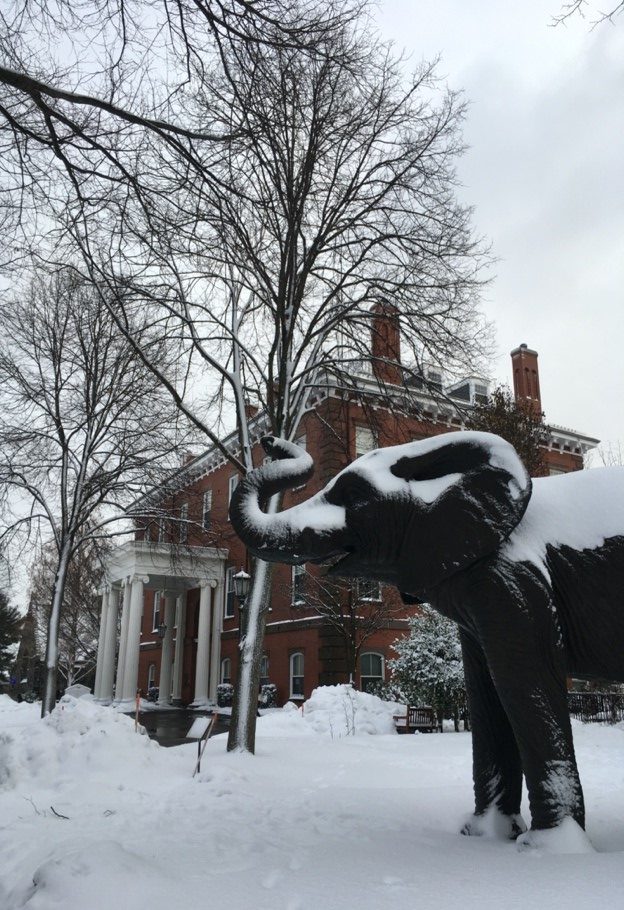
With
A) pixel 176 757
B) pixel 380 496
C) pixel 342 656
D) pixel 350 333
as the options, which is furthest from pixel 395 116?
pixel 342 656

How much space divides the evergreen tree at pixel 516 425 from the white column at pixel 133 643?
15693 millimetres

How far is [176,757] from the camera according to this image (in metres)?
10.2

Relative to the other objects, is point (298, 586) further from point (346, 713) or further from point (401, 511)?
point (401, 511)

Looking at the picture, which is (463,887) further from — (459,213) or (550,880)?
(459,213)

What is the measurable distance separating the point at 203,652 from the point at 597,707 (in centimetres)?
1571

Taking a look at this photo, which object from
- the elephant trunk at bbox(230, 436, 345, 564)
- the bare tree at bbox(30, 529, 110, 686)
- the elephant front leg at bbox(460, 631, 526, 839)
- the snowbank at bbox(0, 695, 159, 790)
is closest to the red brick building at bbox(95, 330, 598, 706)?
the bare tree at bbox(30, 529, 110, 686)

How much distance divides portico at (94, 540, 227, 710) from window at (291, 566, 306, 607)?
349 cm

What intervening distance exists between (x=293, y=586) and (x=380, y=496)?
831 inches

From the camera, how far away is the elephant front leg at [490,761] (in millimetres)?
5055

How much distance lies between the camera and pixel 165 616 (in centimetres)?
3356

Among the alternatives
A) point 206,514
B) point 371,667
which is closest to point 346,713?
point 206,514

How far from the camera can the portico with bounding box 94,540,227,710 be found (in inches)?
1121

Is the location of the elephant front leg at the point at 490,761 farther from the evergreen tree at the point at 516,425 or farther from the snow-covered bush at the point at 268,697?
the snow-covered bush at the point at 268,697

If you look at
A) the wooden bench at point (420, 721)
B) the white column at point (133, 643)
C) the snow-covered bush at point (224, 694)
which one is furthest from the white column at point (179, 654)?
the wooden bench at point (420, 721)
